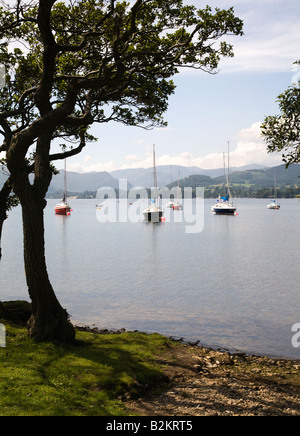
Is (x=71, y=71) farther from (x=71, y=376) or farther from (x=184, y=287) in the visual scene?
(x=184, y=287)

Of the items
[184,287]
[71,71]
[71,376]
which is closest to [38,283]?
[71,376]

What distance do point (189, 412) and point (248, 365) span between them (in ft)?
26.1

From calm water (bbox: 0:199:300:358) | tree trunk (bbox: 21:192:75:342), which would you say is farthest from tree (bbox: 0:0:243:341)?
calm water (bbox: 0:199:300:358)

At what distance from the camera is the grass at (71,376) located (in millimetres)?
10844

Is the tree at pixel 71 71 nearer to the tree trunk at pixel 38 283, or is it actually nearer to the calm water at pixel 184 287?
the tree trunk at pixel 38 283

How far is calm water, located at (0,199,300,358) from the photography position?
90.0ft

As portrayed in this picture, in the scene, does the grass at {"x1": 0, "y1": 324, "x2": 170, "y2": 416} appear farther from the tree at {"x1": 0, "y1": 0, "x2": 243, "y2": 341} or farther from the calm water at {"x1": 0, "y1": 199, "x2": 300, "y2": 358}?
the calm water at {"x1": 0, "y1": 199, "x2": 300, "y2": 358}

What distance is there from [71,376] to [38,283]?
13.1ft

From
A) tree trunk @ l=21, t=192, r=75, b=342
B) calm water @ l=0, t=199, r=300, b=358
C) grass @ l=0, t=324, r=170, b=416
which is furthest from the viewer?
calm water @ l=0, t=199, r=300, b=358

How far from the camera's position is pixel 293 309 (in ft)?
107

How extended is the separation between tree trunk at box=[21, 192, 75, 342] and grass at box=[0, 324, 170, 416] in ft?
1.96

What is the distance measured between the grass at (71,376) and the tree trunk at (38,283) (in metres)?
0.60

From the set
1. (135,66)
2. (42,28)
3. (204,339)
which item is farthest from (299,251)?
(42,28)
